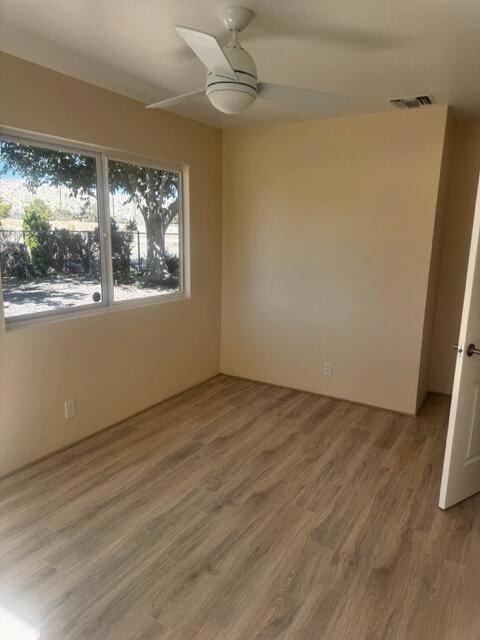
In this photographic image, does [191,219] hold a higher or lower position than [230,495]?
higher

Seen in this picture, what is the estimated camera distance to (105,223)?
10.2 feet

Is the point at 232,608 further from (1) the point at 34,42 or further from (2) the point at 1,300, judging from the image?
(1) the point at 34,42

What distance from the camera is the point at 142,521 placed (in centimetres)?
224

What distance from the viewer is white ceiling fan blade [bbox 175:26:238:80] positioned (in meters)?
1.59

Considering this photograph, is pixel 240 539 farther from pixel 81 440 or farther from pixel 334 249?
pixel 334 249

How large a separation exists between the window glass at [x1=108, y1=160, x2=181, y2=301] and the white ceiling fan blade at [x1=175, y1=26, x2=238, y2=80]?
157 centimetres

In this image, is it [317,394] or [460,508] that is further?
[317,394]

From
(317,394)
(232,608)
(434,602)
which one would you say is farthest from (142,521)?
(317,394)

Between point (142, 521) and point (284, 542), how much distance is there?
30.3 inches

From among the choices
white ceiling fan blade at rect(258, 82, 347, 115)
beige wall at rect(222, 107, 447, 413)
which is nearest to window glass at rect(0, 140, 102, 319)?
white ceiling fan blade at rect(258, 82, 347, 115)

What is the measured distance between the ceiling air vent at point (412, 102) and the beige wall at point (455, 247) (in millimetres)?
650

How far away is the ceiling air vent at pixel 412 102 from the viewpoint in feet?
9.77

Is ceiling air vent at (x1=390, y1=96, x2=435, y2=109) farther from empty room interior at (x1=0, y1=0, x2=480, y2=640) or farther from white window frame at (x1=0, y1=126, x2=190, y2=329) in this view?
white window frame at (x1=0, y1=126, x2=190, y2=329)

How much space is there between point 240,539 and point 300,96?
2261mm
